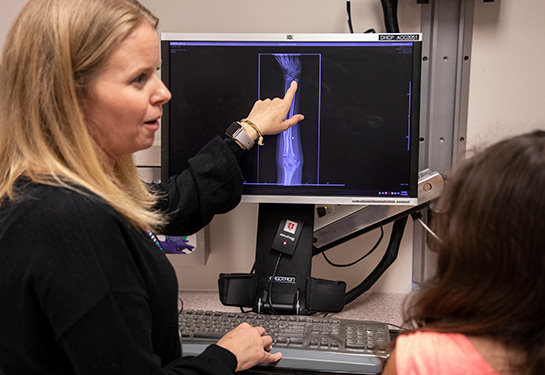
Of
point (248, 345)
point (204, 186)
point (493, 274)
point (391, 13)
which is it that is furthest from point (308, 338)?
point (391, 13)

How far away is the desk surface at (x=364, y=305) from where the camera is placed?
4.73ft

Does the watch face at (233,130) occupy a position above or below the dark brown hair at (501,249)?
above

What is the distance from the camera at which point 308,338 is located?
111 cm

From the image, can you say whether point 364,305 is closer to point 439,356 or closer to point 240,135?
point 240,135

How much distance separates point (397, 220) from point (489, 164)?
0.88m

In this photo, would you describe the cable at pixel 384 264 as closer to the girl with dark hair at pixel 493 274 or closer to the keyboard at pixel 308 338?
the keyboard at pixel 308 338

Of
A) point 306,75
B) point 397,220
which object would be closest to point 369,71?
point 306,75

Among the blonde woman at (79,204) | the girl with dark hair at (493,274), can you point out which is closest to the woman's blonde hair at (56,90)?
the blonde woman at (79,204)

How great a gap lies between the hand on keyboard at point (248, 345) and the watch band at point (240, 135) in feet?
1.43

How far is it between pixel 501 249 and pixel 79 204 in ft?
1.77

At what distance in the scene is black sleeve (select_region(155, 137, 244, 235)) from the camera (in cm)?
125

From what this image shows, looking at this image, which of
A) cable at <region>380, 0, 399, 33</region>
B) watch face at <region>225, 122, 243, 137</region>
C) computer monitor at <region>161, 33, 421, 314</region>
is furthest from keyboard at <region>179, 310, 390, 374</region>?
cable at <region>380, 0, 399, 33</region>

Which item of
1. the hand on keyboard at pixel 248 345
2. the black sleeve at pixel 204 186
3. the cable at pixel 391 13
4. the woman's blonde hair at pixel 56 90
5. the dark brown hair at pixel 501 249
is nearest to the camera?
the dark brown hair at pixel 501 249

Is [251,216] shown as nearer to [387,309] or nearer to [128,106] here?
[387,309]
